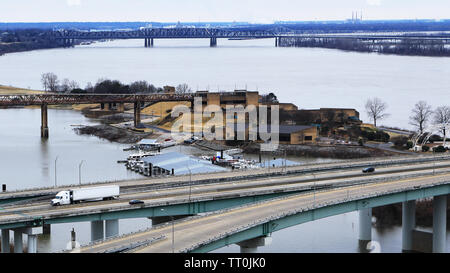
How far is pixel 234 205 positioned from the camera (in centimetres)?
1393

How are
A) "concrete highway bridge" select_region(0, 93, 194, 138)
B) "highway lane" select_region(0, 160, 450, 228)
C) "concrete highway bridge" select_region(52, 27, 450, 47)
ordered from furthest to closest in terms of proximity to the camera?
"concrete highway bridge" select_region(52, 27, 450, 47)
"concrete highway bridge" select_region(0, 93, 194, 138)
"highway lane" select_region(0, 160, 450, 228)

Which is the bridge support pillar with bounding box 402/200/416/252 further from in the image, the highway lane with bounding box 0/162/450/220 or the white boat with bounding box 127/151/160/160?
the white boat with bounding box 127/151/160/160

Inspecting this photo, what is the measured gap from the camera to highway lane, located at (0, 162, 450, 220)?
42.7 ft

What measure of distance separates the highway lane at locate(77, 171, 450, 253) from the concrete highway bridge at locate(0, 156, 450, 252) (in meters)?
0.01

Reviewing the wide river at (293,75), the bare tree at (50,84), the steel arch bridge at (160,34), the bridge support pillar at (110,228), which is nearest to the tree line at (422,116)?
the wide river at (293,75)

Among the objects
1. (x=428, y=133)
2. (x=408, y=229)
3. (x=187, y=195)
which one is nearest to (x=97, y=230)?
(x=187, y=195)

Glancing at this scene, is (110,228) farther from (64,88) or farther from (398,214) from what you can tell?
(64,88)

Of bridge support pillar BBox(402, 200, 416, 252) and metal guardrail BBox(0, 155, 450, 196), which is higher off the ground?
metal guardrail BBox(0, 155, 450, 196)

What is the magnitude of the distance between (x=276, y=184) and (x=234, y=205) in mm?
1641

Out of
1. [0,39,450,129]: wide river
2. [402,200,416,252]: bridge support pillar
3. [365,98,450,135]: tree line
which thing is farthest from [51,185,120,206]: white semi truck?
[0,39,450,129]: wide river

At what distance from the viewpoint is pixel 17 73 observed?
58562mm

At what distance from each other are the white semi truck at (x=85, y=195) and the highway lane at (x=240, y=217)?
1998 millimetres

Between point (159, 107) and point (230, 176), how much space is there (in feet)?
58.2

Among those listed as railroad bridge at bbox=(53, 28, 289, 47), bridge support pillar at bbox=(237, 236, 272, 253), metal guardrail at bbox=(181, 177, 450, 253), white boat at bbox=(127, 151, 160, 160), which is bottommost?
white boat at bbox=(127, 151, 160, 160)
